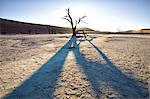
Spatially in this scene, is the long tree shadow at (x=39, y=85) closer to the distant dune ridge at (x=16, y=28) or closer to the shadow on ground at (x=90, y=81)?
the shadow on ground at (x=90, y=81)

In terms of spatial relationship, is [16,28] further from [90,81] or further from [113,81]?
[113,81]

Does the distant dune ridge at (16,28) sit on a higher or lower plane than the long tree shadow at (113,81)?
higher

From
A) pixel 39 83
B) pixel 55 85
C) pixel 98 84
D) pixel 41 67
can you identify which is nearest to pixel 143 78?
pixel 98 84

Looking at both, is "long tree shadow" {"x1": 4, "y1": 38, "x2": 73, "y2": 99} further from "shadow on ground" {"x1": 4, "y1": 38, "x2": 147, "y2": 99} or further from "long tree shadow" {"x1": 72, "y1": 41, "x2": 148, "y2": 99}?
"long tree shadow" {"x1": 72, "y1": 41, "x2": 148, "y2": 99}

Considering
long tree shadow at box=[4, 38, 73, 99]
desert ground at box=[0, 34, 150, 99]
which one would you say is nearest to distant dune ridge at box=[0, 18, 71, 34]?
desert ground at box=[0, 34, 150, 99]

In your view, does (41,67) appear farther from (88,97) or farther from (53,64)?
(88,97)

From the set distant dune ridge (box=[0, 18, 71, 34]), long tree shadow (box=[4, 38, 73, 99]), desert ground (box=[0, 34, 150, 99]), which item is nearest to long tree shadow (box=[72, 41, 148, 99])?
desert ground (box=[0, 34, 150, 99])

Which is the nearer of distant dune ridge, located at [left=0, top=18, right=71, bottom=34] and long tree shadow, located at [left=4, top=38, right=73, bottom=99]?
long tree shadow, located at [left=4, top=38, right=73, bottom=99]

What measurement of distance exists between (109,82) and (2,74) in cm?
303

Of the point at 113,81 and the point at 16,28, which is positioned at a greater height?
the point at 16,28

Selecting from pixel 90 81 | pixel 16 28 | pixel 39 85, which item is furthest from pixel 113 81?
pixel 16 28

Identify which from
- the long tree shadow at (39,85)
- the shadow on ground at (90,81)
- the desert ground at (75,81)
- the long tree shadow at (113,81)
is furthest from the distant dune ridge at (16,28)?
the long tree shadow at (113,81)

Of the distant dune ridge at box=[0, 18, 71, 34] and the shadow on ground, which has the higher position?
the distant dune ridge at box=[0, 18, 71, 34]

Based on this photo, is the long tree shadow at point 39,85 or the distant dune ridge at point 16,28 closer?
the long tree shadow at point 39,85
